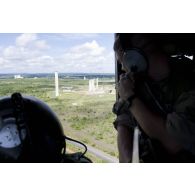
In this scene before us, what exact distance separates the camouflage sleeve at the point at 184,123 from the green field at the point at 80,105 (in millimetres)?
332

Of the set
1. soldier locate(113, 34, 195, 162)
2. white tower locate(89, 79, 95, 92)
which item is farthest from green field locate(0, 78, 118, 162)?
soldier locate(113, 34, 195, 162)

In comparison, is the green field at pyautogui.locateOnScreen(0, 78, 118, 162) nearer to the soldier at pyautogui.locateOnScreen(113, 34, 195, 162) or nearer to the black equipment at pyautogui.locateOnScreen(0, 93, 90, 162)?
the black equipment at pyautogui.locateOnScreen(0, 93, 90, 162)

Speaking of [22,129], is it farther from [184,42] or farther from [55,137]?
[184,42]

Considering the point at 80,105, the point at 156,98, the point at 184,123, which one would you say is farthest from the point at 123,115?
the point at 80,105

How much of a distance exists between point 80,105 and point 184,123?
83 cm

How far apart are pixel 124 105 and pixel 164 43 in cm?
22

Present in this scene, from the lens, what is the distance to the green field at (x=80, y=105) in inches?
44.8

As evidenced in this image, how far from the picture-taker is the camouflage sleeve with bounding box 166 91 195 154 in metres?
0.79

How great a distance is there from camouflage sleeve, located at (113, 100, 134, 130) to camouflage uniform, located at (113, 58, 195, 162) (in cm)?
8

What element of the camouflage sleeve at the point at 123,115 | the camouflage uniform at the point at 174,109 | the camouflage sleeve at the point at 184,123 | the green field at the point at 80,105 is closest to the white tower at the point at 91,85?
the green field at the point at 80,105

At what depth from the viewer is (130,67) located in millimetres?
900

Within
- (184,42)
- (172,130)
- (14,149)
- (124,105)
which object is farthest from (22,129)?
(184,42)

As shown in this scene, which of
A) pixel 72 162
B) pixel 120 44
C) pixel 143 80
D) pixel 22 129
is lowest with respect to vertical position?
pixel 72 162
